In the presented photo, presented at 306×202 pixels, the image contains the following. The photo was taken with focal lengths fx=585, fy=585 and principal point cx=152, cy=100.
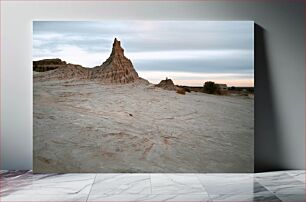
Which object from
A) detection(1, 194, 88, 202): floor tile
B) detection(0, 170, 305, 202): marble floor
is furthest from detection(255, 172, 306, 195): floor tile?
detection(1, 194, 88, 202): floor tile

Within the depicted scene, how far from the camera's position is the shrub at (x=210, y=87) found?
6.05m

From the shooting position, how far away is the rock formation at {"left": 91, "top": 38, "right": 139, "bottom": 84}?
5.97 meters

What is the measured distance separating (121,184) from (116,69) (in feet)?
4.11

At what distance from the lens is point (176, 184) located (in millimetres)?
5395

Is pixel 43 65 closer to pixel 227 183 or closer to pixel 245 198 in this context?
pixel 227 183

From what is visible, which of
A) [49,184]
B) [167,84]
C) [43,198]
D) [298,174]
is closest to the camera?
[43,198]

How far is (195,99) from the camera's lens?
19.8 ft

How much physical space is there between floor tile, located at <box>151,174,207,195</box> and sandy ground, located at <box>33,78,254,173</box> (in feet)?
0.76

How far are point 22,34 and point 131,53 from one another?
113cm

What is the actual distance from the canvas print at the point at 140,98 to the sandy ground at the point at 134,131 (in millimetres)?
10

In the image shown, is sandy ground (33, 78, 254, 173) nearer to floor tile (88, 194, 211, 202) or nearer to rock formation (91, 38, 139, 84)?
rock formation (91, 38, 139, 84)

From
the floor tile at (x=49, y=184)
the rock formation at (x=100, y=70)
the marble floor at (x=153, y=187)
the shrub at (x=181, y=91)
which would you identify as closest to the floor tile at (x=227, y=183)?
the marble floor at (x=153, y=187)

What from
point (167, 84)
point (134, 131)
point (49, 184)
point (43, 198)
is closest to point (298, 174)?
point (167, 84)

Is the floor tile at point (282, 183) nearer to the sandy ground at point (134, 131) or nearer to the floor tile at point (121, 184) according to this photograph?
the sandy ground at point (134, 131)
